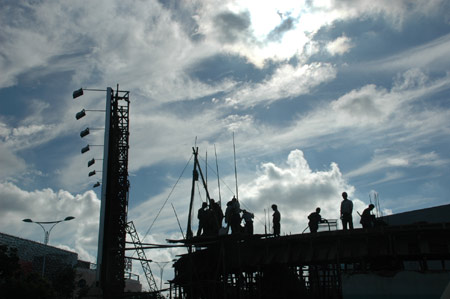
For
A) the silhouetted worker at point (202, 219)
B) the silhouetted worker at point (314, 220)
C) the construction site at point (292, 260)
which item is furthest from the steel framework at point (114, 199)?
the silhouetted worker at point (314, 220)

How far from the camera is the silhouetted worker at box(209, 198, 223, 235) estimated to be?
2503 centimetres

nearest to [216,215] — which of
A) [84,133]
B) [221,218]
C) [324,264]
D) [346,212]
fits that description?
[221,218]

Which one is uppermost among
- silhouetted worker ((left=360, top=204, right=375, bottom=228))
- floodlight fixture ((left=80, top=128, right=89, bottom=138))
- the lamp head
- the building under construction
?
the lamp head

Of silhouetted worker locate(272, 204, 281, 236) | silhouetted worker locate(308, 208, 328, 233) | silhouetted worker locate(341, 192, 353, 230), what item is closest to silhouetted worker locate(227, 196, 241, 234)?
silhouetted worker locate(272, 204, 281, 236)

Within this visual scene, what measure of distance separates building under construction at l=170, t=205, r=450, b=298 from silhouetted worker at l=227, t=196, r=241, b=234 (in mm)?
537

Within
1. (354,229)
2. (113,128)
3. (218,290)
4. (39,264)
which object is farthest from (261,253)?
(39,264)

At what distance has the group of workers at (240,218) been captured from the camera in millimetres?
22406

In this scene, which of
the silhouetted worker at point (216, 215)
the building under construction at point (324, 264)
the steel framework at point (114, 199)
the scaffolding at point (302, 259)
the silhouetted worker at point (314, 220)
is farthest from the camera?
the steel framework at point (114, 199)

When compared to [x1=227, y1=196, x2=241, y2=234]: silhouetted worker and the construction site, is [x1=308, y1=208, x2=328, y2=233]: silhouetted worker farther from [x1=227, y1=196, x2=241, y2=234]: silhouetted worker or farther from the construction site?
[x1=227, y1=196, x2=241, y2=234]: silhouetted worker

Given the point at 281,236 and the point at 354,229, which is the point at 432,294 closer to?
the point at 354,229

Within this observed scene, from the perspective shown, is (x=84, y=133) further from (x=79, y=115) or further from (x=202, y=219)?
(x=202, y=219)

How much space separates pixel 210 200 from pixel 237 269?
4039 millimetres

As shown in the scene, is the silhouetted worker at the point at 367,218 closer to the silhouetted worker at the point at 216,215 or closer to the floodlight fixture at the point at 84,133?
the silhouetted worker at the point at 216,215

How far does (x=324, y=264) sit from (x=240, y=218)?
16.1ft
